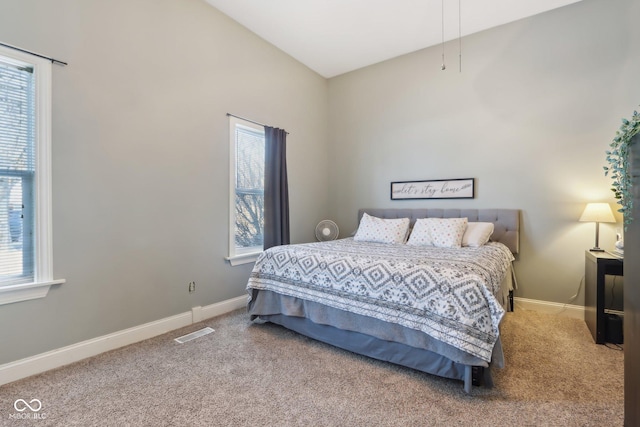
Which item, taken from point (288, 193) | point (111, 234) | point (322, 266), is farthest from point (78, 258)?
point (288, 193)

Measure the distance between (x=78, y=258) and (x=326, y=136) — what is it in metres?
3.54

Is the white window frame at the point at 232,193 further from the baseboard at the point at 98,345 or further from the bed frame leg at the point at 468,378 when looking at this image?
the bed frame leg at the point at 468,378

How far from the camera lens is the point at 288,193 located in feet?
12.8

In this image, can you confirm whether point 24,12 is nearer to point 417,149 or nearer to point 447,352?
point 447,352

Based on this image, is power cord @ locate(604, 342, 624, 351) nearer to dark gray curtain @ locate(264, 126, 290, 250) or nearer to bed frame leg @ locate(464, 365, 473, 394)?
bed frame leg @ locate(464, 365, 473, 394)

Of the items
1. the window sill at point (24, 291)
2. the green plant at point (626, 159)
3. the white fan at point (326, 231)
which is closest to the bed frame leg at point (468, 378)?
the green plant at point (626, 159)

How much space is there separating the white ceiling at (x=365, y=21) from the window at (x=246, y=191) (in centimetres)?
113

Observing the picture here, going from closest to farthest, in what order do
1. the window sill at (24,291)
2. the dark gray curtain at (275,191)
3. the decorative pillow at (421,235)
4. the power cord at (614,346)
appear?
the window sill at (24,291) < the power cord at (614,346) < the decorative pillow at (421,235) < the dark gray curtain at (275,191)

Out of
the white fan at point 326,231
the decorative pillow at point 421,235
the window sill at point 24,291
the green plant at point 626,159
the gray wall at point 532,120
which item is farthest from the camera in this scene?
the white fan at point 326,231

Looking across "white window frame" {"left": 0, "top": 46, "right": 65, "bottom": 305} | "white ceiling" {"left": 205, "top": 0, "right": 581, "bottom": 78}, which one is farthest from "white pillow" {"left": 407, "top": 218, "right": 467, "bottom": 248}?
"white window frame" {"left": 0, "top": 46, "right": 65, "bottom": 305}

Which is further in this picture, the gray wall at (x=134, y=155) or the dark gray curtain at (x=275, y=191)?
the dark gray curtain at (x=275, y=191)

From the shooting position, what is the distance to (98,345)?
7.32ft

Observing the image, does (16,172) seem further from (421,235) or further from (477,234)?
(477,234)

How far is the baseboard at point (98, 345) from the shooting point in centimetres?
189
